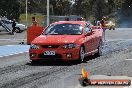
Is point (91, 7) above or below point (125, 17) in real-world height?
above

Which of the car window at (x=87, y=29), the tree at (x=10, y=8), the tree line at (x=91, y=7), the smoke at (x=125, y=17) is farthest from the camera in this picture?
the tree line at (x=91, y=7)

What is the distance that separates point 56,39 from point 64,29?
1.25 metres

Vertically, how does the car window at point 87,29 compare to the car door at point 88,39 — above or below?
above

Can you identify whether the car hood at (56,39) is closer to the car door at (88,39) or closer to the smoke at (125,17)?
the car door at (88,39)

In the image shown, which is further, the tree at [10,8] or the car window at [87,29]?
the tree at [10,8]

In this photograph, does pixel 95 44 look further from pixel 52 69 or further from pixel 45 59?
pixel 52 69

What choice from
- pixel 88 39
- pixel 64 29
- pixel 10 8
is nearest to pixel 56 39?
pixel 64 29

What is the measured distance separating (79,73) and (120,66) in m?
2.24

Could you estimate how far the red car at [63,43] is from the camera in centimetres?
1474

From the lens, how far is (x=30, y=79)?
11.1 meters

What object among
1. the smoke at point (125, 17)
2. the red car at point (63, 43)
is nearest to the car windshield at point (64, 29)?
the red car at point (63, 43)

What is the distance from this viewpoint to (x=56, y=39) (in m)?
15.0

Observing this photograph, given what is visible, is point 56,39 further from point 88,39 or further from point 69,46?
point 88,39

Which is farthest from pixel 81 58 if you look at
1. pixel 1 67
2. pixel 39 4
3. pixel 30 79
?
pixel 39 4
